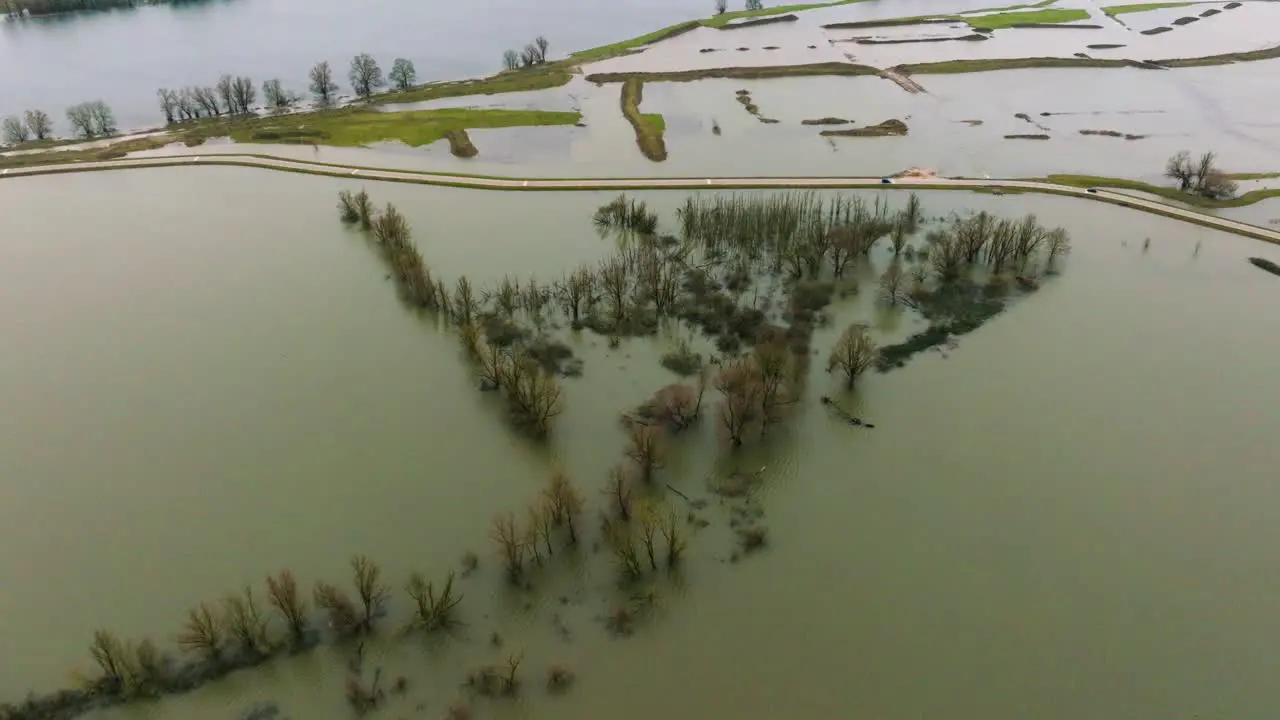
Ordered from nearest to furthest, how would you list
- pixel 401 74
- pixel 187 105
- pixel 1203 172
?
pixel 1203 172 → pixel 187 105 → pixel 401 74

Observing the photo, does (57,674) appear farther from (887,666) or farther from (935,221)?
(935,221)

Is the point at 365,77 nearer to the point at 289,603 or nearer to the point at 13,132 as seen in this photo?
the point at 13,132

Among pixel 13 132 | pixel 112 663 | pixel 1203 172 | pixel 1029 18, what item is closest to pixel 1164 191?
pixel 1203 172

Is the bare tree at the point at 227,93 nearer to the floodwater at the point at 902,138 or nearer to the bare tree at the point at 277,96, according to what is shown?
the bare tree at the point at 277,96

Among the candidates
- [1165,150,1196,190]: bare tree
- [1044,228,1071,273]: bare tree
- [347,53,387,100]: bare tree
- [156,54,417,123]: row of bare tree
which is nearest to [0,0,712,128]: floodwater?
[156,54,417,123]: row of bare tree

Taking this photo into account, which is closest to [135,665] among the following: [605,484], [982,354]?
[605,484]

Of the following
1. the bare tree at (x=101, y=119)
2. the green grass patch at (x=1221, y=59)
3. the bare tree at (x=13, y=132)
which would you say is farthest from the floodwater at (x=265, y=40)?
the green grass patch at (x=1221, y=59)
